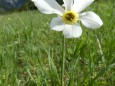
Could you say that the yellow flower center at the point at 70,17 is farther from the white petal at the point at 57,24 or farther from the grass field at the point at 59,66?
the grass field at the point at 59,66

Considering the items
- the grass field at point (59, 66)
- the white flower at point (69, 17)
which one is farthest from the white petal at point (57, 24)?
the grass field at point (59, 66)

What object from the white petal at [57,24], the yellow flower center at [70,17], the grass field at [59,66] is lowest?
the grass field at [59,66]

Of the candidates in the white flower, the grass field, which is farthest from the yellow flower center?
the grass field

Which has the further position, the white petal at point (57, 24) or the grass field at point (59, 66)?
the grass field at point (59, 66)

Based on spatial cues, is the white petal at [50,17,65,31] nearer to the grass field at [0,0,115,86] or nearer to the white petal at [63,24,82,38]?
the white petal at [63,24,82,38]

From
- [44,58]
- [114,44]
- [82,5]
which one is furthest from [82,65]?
[82,5]

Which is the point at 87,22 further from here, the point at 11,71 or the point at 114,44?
the point at 114,44

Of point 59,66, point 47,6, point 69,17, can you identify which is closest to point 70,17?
point 69,17

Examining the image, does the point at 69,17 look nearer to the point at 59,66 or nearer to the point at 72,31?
the point at 72,31
